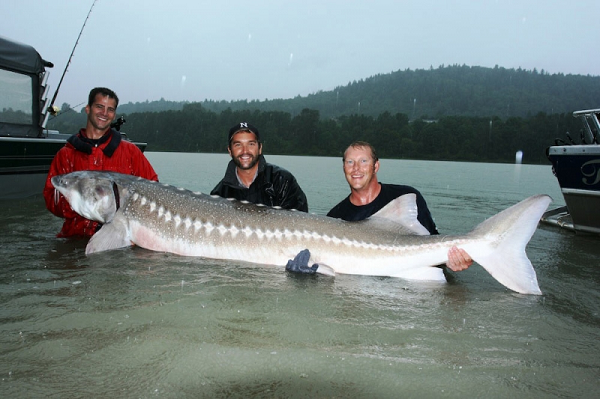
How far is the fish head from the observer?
14.4 feet

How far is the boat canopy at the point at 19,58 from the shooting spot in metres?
8.45

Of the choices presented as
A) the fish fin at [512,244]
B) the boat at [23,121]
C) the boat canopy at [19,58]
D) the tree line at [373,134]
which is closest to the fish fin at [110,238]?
the fish fin at [512,244]

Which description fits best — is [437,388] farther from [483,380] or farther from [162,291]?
[162,291]

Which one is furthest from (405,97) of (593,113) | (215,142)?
(593,113)

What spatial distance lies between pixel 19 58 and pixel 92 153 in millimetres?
5293

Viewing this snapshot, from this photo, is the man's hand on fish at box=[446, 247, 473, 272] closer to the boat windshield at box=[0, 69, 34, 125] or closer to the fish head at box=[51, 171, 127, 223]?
the fish head at box=[51, 171, 127, 223]

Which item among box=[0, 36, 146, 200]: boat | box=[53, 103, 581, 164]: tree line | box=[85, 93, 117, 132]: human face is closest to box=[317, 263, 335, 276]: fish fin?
box=[85, 93, 117, 132]: human face

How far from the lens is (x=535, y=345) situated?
8.10 ft

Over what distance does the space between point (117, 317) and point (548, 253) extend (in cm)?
522

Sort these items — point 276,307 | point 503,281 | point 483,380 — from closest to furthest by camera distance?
point 483,380 < point 276,307 < point 503,281

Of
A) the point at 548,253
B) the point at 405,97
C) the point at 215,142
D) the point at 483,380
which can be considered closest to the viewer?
the point at 483,380

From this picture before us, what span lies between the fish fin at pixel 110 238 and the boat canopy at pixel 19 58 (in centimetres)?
622

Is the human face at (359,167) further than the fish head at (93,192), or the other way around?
the fish head at (93,192)

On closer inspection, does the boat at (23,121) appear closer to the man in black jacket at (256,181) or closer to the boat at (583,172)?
the man in black jacket at (256,181)
